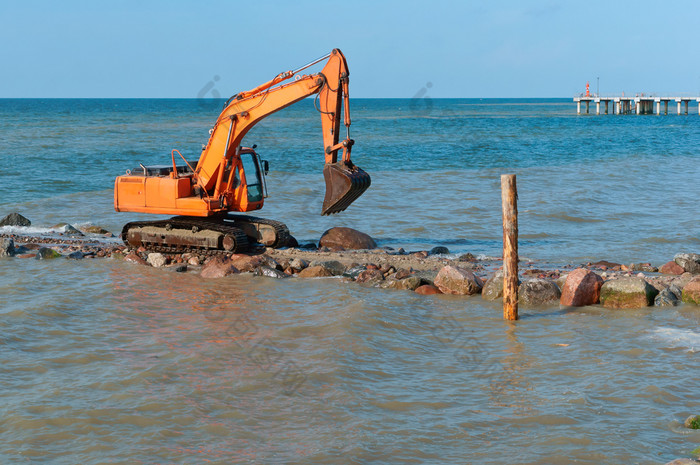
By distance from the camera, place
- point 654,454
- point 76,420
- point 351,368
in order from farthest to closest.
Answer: point 351,368, point 76,420, point 654,454

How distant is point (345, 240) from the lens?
57.4ft

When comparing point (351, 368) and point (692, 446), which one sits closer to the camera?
point (692, 446)

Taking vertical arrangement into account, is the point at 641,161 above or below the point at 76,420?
above

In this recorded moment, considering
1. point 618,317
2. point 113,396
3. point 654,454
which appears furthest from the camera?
point 618,317

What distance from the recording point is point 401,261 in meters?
15.6

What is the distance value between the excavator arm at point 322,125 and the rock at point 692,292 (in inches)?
242

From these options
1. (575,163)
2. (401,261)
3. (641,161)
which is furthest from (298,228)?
(641,161)

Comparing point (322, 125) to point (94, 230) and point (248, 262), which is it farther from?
point (94, 230)

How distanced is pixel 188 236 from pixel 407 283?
5.38 meters

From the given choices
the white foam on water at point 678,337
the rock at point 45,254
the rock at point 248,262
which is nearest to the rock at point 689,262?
the white foam on water at point 678,337

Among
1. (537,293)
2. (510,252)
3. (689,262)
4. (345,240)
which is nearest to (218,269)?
(345,240)

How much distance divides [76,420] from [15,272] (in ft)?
26.4

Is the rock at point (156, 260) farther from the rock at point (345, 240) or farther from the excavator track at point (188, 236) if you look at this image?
A: the rock at point (345, 240)

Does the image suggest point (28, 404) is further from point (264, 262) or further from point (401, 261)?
point (401, 261)
